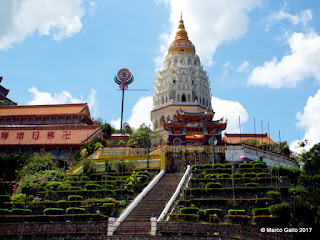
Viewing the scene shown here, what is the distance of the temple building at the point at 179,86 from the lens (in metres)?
62.8

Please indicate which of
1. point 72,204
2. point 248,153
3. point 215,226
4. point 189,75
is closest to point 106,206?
point 72,204

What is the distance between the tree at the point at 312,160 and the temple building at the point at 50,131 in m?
A: 26.4

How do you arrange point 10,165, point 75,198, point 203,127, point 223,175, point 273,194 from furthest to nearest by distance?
point 203,127 → point 10,165 → point 223,175 → point 75,198 → point 273,194

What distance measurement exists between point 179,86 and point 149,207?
38884 mm

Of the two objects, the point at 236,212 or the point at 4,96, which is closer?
the point at 236,212

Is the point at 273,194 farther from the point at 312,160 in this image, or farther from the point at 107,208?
the point at 107,208

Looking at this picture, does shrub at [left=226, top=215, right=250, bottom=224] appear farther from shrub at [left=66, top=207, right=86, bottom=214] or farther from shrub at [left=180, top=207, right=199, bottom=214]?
shrub at [left=66, top=207, right=86, bottom=214]

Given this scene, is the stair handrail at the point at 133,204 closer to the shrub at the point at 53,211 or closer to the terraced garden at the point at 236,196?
the terraced garden at the point at 236,196

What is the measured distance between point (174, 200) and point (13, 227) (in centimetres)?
1057

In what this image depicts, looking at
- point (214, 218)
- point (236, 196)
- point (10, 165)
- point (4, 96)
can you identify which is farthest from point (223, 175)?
point (4, 96)

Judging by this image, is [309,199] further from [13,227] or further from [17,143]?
[17,143]

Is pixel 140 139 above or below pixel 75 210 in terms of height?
above

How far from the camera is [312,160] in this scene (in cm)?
3553

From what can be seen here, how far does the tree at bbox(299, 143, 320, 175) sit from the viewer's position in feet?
114
